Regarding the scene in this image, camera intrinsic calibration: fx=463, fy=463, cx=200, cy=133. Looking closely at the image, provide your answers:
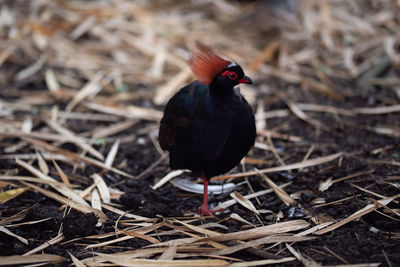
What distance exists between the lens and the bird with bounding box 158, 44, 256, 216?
3.11 m

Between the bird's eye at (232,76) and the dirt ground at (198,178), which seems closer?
the dirt ground at (198,178)

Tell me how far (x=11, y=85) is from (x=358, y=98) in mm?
4299

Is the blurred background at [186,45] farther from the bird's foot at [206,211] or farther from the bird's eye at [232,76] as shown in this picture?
the bird's eye at [232,76]

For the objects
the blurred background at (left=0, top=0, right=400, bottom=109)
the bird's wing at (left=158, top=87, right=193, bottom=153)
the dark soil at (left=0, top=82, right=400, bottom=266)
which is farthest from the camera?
the blurred background at (left=0, top=0, right=400, bottom=109)

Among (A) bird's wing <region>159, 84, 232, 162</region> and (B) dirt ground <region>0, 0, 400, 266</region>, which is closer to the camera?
(B) dirt ground <region>0, 0, 400, 266</region>

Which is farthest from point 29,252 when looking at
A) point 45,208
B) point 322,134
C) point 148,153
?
point 322,134

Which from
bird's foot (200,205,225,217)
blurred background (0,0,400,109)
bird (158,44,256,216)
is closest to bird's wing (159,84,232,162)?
bird (158,44,256,216)

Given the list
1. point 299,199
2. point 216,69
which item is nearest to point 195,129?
point 216,69

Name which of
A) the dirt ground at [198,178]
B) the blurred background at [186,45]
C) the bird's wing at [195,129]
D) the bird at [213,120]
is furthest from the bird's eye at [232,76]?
the blurred background at [186,45]

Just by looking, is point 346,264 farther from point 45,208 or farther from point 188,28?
point 188,28

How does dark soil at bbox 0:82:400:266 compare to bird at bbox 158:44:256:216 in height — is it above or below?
below

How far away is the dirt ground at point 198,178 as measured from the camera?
288 centimetres

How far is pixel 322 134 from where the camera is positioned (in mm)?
4668

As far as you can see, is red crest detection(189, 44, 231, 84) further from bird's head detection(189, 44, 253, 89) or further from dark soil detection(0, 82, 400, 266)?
dark soil detection(0, 82, 400, 266)
